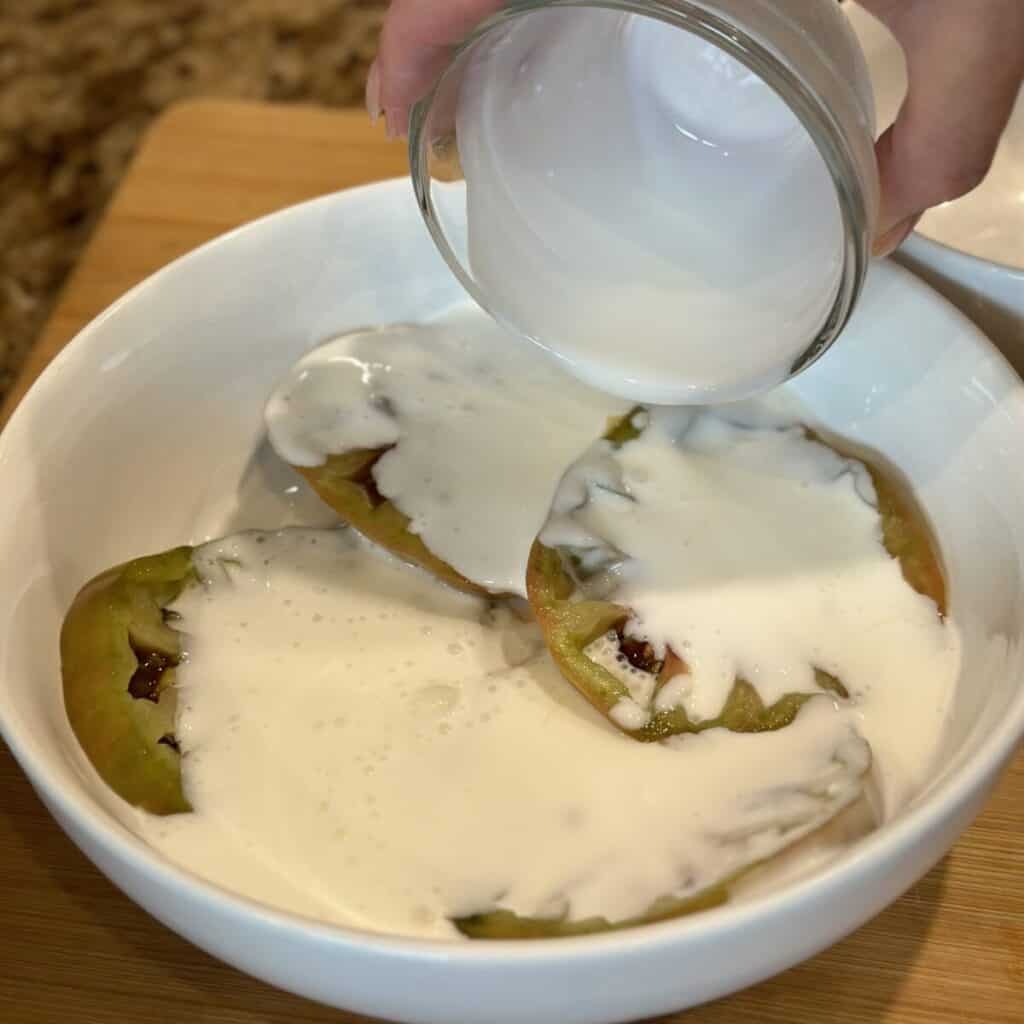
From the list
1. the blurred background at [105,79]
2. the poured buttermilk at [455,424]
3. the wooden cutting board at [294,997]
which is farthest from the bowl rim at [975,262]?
the blurred background at [105,79]

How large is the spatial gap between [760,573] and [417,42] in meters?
0.35

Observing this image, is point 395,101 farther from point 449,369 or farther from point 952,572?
point 952,572

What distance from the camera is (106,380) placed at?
85 centimetres

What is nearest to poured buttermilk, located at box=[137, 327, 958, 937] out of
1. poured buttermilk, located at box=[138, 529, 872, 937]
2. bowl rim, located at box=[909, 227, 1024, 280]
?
poured buttermilk, located at box=[138, 529, 872, 937]

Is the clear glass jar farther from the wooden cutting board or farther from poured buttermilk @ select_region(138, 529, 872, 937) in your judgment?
the wooden cutting board

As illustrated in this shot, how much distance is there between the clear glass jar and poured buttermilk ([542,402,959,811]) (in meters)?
0.06

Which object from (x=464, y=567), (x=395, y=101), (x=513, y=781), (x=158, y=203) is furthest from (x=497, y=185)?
(x=158, y=203)

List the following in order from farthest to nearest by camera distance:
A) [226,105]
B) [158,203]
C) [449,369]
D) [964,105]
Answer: [226,105]
[158,203]
[449,369]
[964,105]

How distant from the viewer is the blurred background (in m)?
1.74

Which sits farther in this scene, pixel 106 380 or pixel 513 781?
pixel 106 380

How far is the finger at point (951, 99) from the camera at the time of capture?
0.66m

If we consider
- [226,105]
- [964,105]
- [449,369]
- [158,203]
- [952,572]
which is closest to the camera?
[964,105]

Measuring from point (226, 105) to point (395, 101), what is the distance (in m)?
0.64

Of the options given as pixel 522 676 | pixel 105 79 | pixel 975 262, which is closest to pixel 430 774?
pixel 522 676
